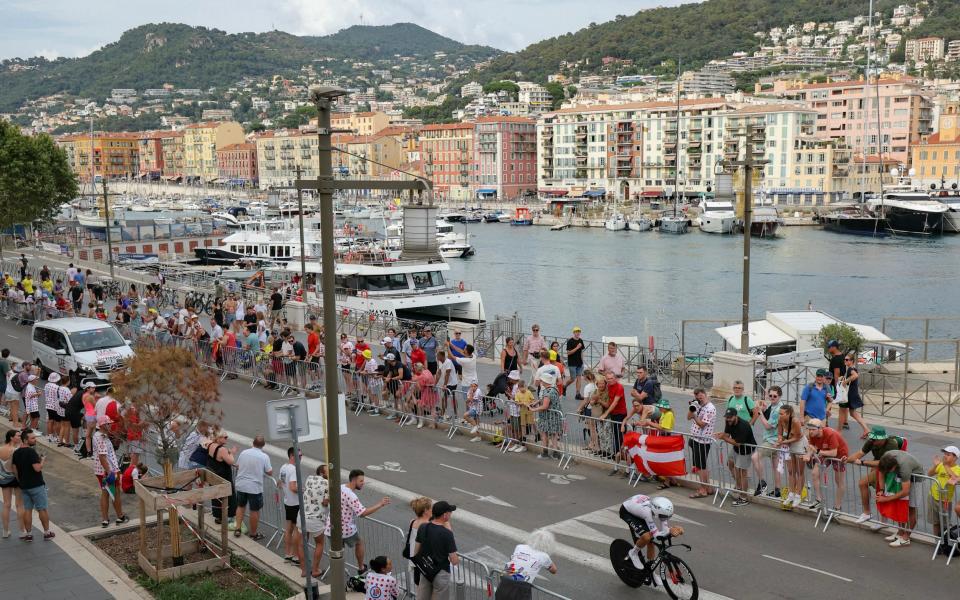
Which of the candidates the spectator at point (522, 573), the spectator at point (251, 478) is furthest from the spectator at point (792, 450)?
the spectator at point (251, 478)

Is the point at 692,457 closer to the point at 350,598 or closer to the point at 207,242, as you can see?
the point at 350,598

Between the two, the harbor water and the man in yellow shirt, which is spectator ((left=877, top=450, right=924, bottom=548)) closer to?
the man in yellow shirt

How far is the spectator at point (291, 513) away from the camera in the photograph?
1045 centimetres

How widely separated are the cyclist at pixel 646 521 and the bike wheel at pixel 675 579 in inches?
9.8

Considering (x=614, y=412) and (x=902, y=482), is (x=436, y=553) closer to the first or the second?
(x=902, y=482)

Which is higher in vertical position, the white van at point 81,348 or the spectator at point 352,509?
the spectator at point 352,509

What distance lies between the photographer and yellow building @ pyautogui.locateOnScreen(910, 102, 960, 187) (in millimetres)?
138500

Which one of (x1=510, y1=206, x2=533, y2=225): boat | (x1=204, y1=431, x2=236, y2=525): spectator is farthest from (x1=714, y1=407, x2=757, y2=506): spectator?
(x1=510, y1=206, x2=533, y2=225): boat

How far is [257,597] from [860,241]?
10492 centimetres

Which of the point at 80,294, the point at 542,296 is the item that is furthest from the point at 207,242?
the point at 80,294

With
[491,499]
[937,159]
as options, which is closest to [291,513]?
[491,499]

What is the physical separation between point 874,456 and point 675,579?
3.47 meters

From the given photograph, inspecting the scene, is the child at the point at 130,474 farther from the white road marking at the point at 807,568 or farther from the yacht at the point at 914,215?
the yacht at the point at 914,215

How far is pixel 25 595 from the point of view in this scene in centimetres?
959
